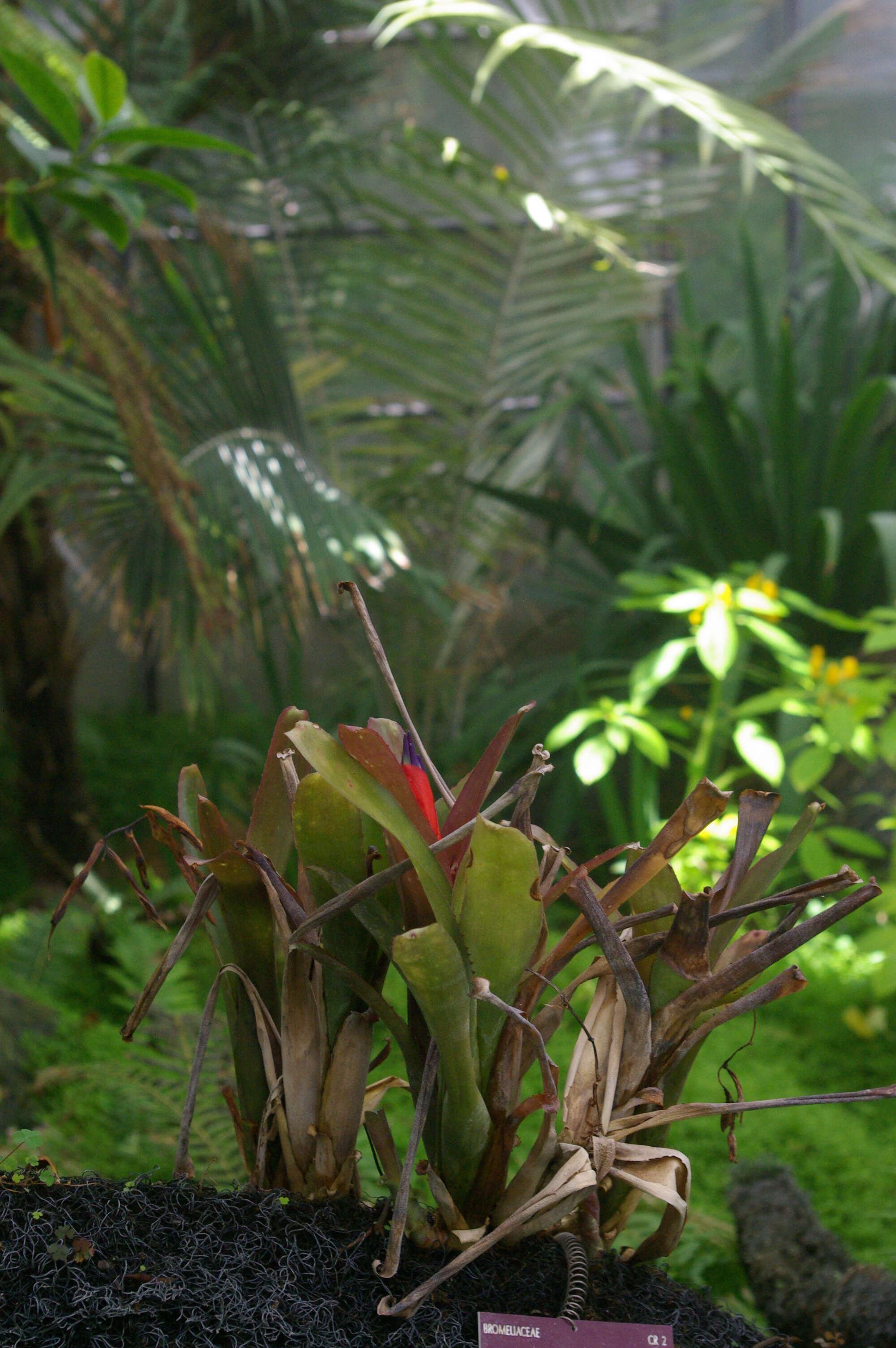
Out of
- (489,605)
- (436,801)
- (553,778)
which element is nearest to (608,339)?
(489,605)

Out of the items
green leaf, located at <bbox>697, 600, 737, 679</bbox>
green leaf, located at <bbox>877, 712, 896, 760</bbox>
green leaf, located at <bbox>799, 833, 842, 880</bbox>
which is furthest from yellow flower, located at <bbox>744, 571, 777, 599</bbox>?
green leaf, located at <bbox>799, 833, 842, 880</bbox>

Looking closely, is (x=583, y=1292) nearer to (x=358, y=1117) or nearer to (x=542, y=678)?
(x=358, y=1117)

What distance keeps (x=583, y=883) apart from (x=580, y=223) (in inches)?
57.6

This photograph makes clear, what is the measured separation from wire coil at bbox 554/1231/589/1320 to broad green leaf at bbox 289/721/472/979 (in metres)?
0.20

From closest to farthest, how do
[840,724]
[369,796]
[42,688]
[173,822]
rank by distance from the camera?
1. [369,796]
2. [173,822]
3. [840,724]
4. [42,688]

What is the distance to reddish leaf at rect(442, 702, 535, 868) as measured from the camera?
1.84 feet

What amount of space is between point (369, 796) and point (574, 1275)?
0.92 feet

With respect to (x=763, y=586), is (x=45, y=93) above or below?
above

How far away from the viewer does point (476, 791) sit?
57 centimetres

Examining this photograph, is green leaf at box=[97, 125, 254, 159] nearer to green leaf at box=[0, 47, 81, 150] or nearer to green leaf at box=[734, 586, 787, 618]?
green leaf at box=[0, 47, 81, 150]

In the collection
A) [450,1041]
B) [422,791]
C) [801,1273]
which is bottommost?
[801,1273]

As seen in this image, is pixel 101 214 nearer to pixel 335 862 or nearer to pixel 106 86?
pixel 106 86

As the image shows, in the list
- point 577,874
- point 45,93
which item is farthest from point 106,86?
point 577,874

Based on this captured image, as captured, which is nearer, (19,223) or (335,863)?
(335,863)
